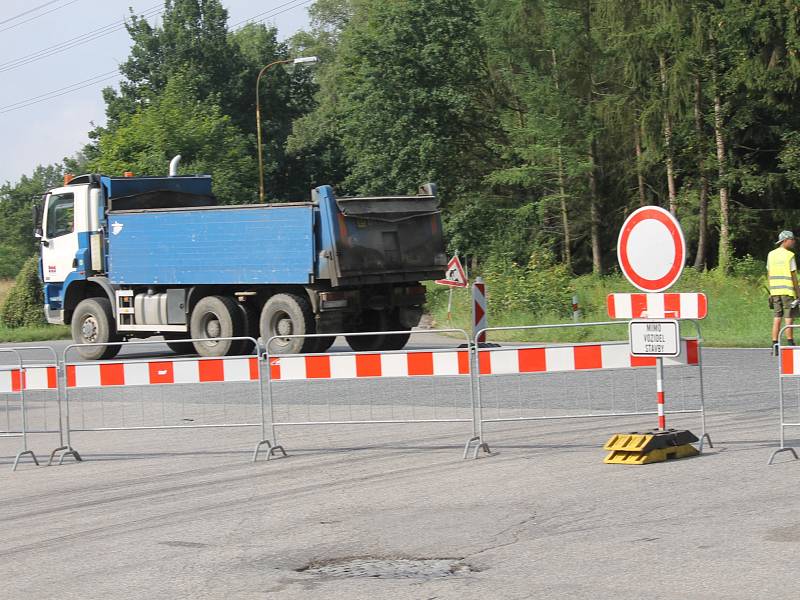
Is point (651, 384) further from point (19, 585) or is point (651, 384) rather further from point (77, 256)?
point (77, 256)

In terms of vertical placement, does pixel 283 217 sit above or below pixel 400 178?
below

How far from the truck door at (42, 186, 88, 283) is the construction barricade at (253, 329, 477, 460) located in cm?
913

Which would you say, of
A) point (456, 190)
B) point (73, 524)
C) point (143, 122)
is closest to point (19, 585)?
point (73, 524)

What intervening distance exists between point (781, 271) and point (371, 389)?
8.01 meters

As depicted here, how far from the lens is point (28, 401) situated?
17.6 metres

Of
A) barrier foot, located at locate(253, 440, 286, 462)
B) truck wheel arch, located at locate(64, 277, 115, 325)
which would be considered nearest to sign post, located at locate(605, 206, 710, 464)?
barrier foot, located at locate(253, 440, 286, 462)

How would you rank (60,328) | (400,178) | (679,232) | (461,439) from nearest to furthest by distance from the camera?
(679,232)
(461,439)
(60,328)
(400,178)

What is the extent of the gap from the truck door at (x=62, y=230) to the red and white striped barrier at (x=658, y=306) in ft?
53.4

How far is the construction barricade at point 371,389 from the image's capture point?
11617mm

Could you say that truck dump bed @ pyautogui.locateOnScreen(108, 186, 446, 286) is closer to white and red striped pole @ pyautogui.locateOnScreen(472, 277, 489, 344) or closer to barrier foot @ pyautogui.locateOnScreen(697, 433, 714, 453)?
→ white and red striped pole @ pyautogui.locateOnScreen(472, 277, 489, 344)

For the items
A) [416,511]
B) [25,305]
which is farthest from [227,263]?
[25,305]

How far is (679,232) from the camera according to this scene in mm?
10055

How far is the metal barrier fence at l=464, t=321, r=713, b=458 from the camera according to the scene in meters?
11.3

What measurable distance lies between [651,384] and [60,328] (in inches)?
1086
